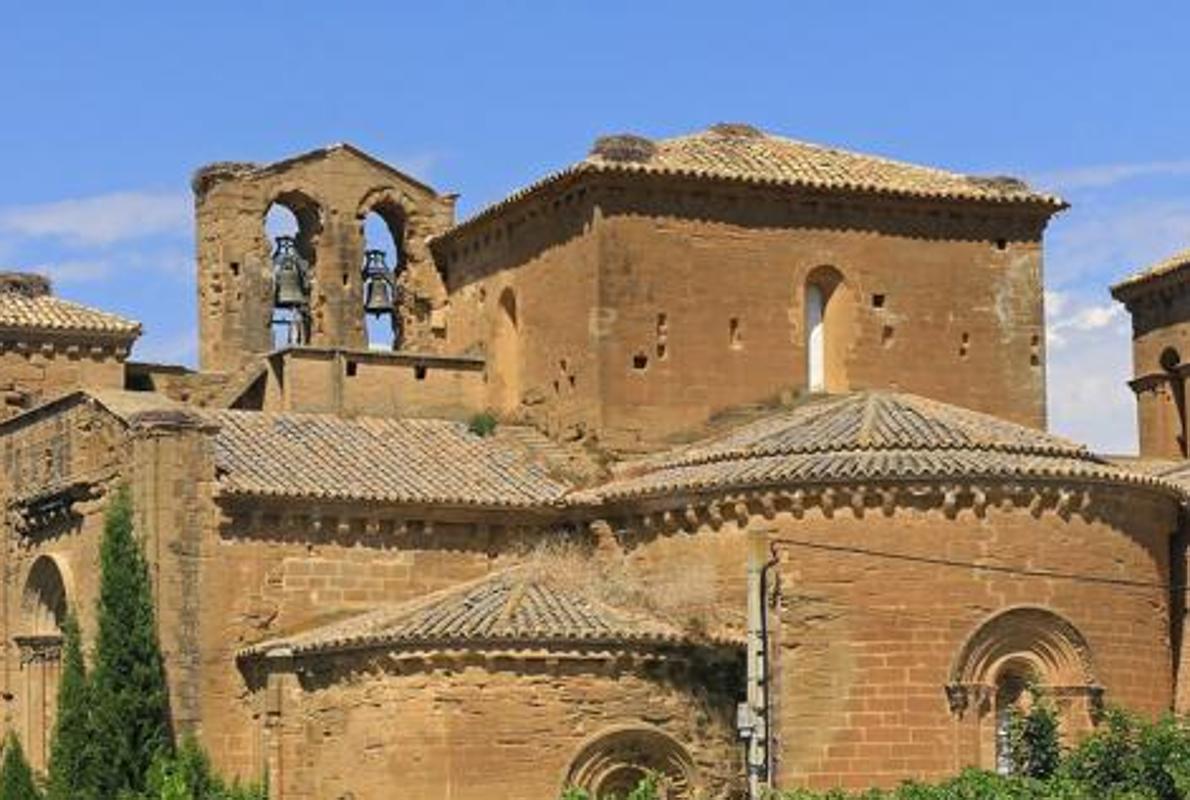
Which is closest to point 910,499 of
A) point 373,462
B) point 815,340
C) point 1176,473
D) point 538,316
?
point 815,340

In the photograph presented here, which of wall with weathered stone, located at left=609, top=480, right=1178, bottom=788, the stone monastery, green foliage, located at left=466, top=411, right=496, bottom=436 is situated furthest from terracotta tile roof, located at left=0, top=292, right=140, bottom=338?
wall with weathered stone, located at left=609, top=480, right=1178, bottom=788

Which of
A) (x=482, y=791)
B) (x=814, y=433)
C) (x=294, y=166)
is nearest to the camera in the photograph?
(x=482, y=791)

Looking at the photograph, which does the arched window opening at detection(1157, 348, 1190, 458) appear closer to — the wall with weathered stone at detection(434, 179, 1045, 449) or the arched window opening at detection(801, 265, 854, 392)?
the wall with weathered stone at detection(434, 179, 1045, 449)

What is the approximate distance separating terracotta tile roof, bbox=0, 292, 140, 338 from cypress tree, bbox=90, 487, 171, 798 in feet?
30.1

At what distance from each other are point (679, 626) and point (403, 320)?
37.7ft

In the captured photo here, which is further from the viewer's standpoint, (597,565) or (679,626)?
(597,565)

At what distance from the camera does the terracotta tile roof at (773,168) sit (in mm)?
37719

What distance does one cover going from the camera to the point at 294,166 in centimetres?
4181

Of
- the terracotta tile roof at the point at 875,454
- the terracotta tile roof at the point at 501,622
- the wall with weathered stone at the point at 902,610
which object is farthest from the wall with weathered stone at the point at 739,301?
the wall with weathered stone at the point at 902,610

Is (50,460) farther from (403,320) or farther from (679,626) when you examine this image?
(679,626)

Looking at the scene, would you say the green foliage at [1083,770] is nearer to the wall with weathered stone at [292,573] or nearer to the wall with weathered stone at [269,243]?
the wall with weathered stone at [292,573]

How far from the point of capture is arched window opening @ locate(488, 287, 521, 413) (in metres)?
40.4

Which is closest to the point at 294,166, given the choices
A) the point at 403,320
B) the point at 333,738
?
the point at 403,320

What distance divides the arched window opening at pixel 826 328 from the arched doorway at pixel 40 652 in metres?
10.9
